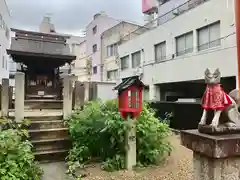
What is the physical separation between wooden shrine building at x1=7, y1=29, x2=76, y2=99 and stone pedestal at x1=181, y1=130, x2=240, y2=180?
981cm

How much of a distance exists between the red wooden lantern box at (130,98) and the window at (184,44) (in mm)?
8909

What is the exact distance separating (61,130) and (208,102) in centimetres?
519

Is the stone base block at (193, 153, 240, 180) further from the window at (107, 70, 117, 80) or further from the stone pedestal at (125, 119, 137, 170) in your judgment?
the window at (107, 70, 117, 80)

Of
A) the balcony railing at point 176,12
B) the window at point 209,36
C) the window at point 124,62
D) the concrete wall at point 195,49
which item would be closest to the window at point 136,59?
the concrete wall at point 195,49

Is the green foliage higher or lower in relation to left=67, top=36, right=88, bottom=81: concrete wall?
lower

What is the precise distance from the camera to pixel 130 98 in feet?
17.1

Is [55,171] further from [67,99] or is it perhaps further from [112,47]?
[112,47]

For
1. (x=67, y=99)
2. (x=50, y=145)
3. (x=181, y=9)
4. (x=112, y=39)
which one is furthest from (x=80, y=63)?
(x=50, y=145)

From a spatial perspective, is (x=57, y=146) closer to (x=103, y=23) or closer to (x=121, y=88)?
(x=121, y=88)

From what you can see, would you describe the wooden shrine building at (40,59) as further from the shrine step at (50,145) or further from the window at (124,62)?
the window at (124,62)

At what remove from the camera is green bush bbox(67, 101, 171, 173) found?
527 cm

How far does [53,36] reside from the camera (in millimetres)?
12516

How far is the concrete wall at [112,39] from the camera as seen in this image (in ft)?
79.4

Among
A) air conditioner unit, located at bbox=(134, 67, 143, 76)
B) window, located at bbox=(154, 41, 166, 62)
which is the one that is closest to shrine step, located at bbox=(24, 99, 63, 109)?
window, located at bbox=(154, 41, 166, 62)
